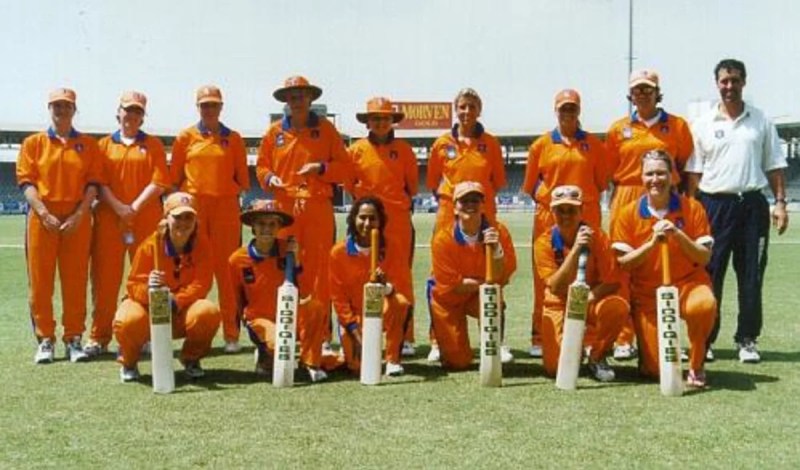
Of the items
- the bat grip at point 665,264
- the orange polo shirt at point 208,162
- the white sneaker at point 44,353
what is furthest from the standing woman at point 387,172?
the white sneaker at point 44,353

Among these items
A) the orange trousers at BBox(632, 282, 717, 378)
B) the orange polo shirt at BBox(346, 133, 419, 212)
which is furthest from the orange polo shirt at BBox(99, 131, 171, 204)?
the orange trousers at BBox(632, 282, 717, 378)

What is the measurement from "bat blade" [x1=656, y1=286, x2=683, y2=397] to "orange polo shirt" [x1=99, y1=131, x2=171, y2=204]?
3892mm

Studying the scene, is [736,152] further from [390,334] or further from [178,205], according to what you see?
[178,205]

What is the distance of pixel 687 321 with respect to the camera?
537cm

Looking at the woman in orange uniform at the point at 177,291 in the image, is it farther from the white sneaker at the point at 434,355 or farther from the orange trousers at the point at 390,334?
the white sneaker at the point at 434,355

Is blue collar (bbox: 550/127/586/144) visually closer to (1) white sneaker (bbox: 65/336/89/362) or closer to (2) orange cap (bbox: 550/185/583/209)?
(2) orange cap (bbox: 550/185/583/209)

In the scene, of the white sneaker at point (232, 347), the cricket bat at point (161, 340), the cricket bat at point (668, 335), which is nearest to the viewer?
the cricket bat at point (668, 335)

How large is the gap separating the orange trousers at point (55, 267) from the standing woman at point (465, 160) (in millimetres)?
2723

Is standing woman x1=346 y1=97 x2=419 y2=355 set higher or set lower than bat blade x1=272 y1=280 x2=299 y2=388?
higher

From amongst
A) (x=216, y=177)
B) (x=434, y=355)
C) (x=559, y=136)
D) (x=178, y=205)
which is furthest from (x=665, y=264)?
→ (x=216, y=177)

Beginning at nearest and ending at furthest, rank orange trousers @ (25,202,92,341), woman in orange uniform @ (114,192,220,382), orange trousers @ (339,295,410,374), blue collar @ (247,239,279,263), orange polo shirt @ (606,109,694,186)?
1. woman in orange uniform @ (114,192,220,382)
2. orange trousers @ (339,295,410,374)
3. blue collar @ (247,239,279,263)
4. orange polo shirt @ (606,109,694,186)
5. orange trousers @ (25,202,92,341)

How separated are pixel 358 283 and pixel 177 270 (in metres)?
1.22

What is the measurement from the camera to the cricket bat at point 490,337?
210 inches

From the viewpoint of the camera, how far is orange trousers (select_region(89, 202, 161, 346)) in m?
6.78
